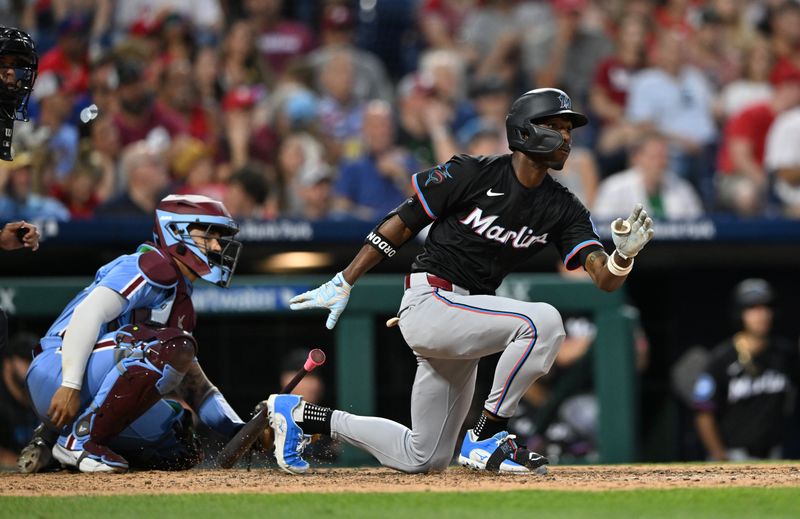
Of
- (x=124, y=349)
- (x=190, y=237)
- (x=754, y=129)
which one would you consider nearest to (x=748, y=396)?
(x=754, y=129)

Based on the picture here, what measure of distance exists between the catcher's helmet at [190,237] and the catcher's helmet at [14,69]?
2.35ft

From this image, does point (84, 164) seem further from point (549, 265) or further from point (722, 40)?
point (722, 40)

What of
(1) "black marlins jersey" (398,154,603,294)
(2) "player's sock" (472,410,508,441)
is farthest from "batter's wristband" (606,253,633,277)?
(2) "player's sock" (472,410,508,441)

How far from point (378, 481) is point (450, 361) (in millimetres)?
524

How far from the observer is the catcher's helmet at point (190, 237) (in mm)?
5281

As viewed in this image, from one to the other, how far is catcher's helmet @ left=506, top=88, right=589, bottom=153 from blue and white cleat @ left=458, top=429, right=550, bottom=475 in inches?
42.6

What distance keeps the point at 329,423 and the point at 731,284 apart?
4.36 metres

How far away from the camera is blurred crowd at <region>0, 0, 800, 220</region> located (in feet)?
26.6

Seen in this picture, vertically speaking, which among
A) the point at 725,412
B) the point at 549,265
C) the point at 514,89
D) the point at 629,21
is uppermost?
the point at 629,21

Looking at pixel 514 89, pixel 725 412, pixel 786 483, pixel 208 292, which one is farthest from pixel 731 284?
pixel 786 483

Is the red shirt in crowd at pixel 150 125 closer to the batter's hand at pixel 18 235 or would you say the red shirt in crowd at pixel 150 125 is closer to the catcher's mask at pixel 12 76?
the catcher's mask at pixel 12 76

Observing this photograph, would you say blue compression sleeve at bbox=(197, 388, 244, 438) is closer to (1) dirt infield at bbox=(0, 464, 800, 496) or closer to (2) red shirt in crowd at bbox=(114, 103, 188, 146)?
(1) dirt infield at bbox=(0, 464, 800, 496)

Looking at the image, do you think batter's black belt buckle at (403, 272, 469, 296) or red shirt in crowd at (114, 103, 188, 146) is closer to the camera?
batter's black belt buckle at (403, 272, 469, 296)

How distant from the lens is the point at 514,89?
980 centimetres
